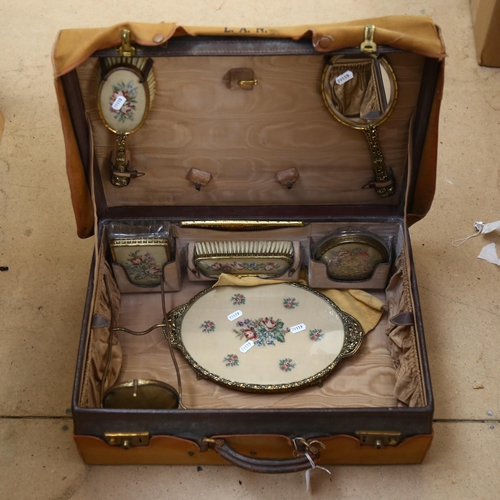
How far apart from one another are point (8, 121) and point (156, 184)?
3.18ft

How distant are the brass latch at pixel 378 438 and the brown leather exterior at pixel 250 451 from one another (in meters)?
0.02

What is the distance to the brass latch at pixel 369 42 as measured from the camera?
5.29 ft

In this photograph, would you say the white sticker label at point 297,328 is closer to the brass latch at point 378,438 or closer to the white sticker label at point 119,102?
the brass latch at point 378,438

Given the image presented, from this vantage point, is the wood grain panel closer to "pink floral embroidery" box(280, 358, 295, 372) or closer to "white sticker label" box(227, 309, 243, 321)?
"white sticker label" box(227, 309, 243, 321)

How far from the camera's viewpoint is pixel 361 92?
6.05 ft

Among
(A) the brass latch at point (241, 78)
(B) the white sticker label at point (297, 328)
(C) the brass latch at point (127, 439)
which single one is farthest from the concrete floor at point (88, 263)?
(A) the brass latch at point (241, 78)

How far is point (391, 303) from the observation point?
2.07 m

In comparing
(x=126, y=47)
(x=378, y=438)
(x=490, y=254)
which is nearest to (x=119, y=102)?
(x=126, y=47)

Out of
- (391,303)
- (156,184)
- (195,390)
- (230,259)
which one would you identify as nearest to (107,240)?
(156,184)

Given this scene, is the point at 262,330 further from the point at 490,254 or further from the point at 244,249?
the point at 490,254

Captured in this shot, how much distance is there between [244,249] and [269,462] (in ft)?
2.11

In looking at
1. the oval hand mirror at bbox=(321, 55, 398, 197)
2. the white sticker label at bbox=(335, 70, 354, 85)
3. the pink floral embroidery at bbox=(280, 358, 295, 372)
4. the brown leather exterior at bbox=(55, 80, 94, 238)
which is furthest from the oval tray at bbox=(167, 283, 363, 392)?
the white sticker label at bbox=(335, 70, 354, 85)

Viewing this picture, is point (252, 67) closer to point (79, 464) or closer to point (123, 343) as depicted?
point (123, 343)

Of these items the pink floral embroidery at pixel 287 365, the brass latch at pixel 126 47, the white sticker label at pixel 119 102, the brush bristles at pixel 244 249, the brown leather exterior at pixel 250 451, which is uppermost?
the brass latch at pixel 126 47
